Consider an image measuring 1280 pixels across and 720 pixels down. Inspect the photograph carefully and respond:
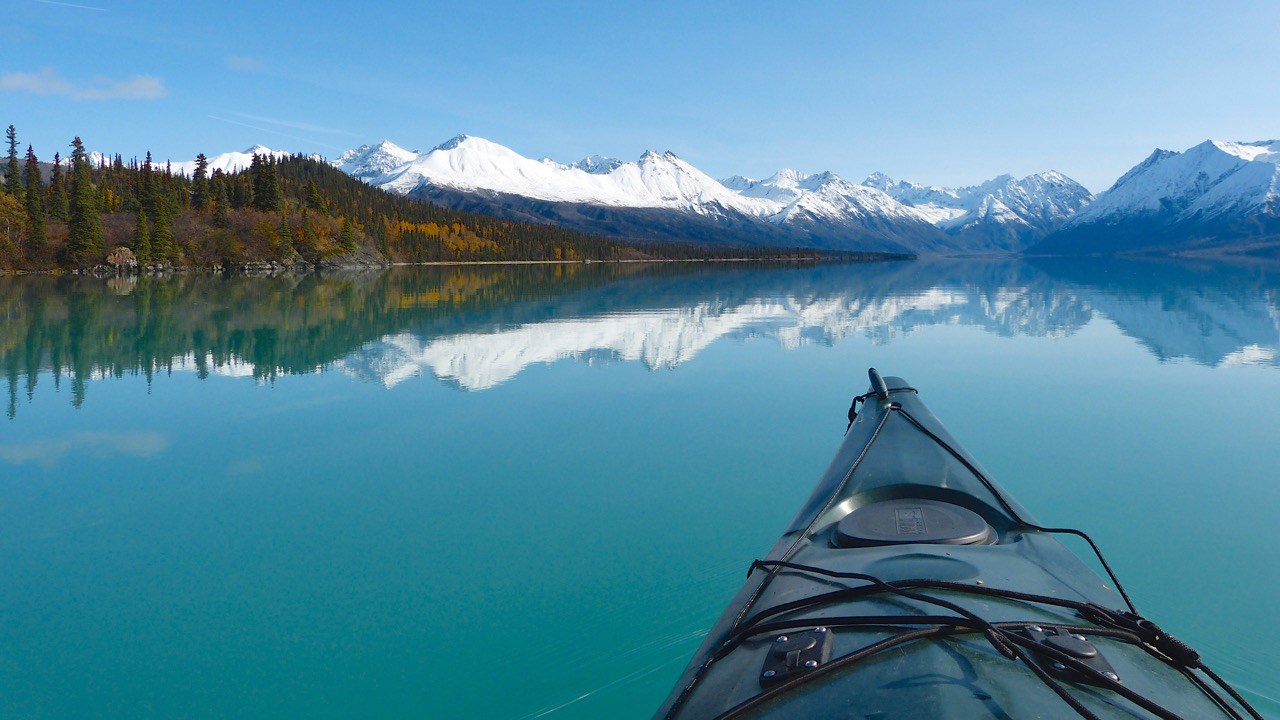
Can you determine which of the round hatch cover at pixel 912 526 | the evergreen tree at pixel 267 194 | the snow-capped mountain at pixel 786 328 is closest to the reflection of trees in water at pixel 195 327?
the snow-capped mountain at pixel 786 328

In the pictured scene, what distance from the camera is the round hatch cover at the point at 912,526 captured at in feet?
13.7

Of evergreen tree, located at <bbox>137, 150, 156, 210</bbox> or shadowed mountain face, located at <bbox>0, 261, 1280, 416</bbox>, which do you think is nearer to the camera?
shadowed mountain face, located at <bbox>0, 261, 1280, 416</bbox>

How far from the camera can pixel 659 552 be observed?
729cm

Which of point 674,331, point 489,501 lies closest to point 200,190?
point 674,331

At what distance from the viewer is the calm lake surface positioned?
5.37 meters

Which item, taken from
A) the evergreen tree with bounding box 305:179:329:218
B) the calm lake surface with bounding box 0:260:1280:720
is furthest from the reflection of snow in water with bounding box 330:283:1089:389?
the evergreen tree with bounding box 305:179:329:218

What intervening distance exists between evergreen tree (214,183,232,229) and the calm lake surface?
82425 millimetres

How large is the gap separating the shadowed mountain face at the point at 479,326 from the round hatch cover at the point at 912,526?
39.7 ft

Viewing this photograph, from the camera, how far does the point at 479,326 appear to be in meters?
26.9

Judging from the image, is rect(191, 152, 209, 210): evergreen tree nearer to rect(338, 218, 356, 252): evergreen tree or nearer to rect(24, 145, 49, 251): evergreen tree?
rect(338, 218, 356, 252): evergreen tree

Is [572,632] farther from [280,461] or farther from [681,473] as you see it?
[280,461]

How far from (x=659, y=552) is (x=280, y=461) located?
6150 millimetres

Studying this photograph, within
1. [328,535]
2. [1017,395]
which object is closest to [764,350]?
[1017,395]

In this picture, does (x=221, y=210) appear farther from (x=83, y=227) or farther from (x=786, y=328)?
(x=786, y=328)
